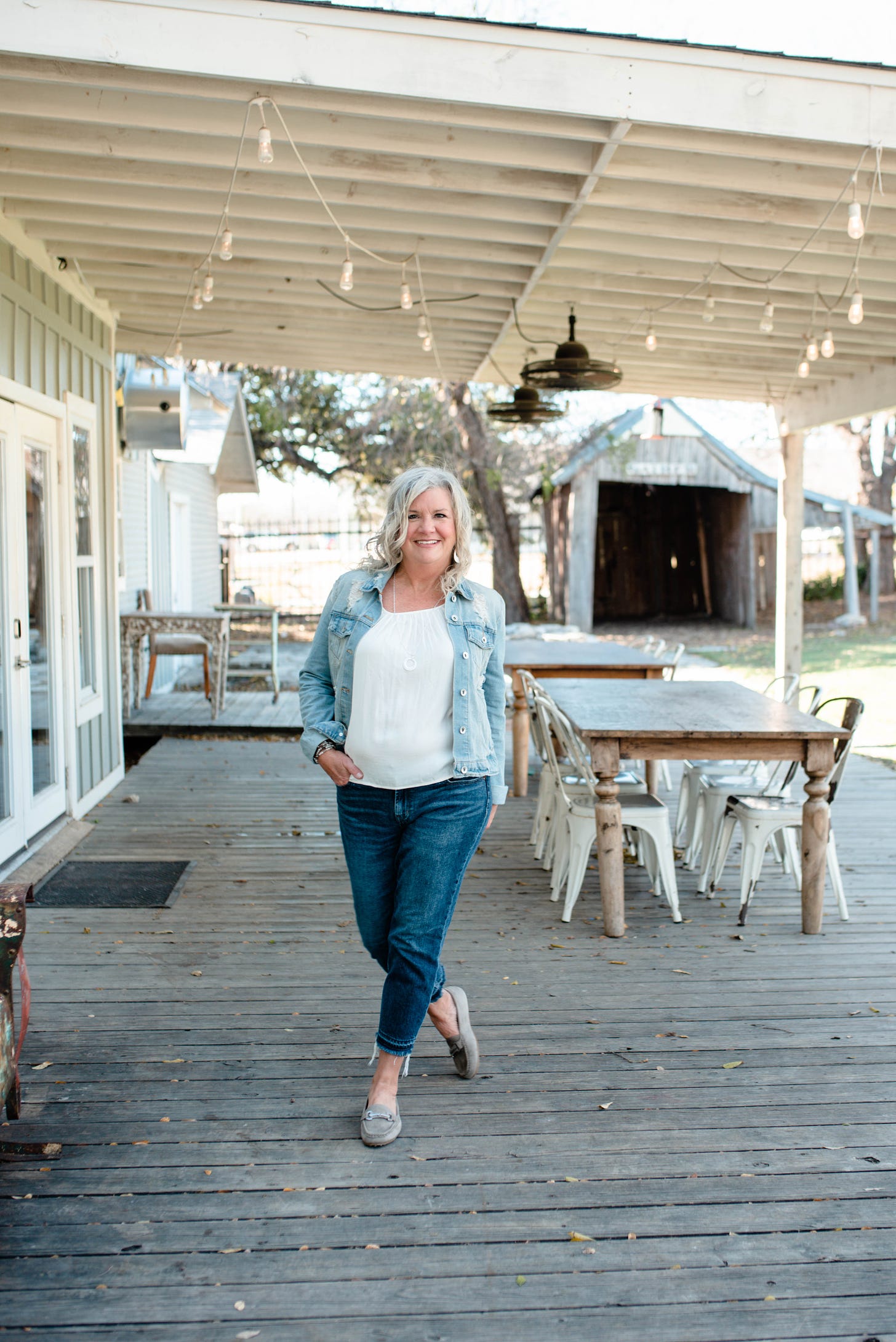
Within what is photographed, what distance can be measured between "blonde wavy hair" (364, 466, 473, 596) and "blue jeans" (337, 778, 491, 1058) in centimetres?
55

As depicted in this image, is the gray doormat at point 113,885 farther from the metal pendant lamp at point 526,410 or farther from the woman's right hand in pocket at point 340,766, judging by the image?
the metal pendant lamp at point 526,410

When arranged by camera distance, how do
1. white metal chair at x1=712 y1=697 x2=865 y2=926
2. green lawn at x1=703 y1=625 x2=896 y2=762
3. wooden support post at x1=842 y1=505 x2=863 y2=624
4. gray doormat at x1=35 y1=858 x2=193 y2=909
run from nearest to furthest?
white metal chair at x1=712 y1=697 x2=865 y2=926 < gray doormat at x1=35 y1=858 x2=193 y2=909 < green lawn at x1=703 y1=625 x2=896 y2=762 < wooden support post at x1=842 y1=505 x2=863 y2=624

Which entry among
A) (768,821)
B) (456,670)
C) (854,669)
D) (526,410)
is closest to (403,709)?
(456,670)

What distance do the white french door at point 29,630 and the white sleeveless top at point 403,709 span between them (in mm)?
2977

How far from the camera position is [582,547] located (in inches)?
723

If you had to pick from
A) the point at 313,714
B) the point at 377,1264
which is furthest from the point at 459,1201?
the point at 313,714

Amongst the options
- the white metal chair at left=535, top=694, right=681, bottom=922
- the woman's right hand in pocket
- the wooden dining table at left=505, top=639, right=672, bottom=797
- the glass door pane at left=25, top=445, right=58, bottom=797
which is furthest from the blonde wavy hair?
the wooden dining table at left=505, top=639, right=672, bottom=797

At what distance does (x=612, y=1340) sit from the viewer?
87.5 inches

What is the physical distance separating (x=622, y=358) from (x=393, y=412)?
9.61 metres

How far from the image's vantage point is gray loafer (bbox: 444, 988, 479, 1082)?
327cm

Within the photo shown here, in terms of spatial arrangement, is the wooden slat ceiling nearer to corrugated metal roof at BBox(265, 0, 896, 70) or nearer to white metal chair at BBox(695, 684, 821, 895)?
corrugated metal roof at BBox(265, 0, 896, 70)

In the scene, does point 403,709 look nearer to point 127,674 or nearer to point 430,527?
point 430,527

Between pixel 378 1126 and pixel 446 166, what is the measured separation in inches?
159

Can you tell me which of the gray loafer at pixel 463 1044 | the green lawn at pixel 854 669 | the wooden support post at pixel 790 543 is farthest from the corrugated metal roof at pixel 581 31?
the wooden support post at pixel 790 543
